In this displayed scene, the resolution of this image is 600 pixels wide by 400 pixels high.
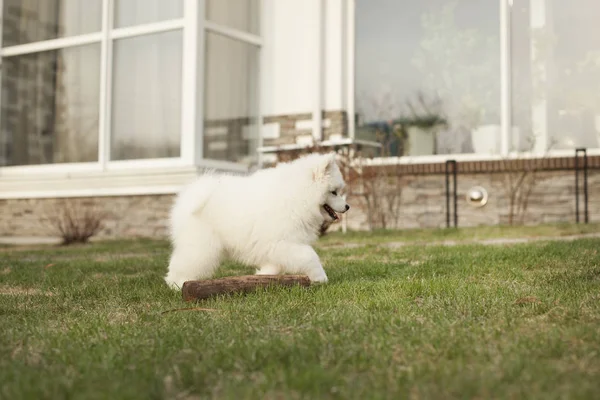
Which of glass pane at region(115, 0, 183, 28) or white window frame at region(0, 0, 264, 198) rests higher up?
glass pane at region(115, 0, 183, 28)

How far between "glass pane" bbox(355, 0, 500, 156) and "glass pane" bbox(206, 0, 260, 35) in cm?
181

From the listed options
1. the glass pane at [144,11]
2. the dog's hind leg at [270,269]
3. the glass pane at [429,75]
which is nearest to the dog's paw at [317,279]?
the dog's hind leg at [270,269]

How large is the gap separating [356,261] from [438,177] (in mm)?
5341

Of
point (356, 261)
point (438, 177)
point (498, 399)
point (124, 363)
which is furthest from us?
point (438, 177)

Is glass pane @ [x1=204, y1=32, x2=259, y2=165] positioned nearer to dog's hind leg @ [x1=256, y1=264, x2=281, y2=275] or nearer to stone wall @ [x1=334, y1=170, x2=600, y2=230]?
stone wall @ [x1=334, y1=170, x2=600, y2=230]

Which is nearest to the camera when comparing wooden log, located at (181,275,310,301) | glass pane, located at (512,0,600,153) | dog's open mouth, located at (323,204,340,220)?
wooden log, located at (181,275,310,301)

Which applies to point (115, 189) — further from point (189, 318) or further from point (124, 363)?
point (124, 363)

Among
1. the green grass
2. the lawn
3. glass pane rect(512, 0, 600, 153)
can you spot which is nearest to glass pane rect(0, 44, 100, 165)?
the green grass

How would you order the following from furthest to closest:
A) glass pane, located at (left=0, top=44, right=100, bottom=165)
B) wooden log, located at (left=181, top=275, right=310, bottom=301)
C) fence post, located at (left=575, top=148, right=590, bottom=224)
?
glass pane, located at (left=0, top=44, right=100, bottom=165) → fence post, located at (left=575, top=148, right=590, bottom=224) → wooden log, located at (left=181, top=275, right=310, bottom=301)

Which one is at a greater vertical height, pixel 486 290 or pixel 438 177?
pixel 438 177

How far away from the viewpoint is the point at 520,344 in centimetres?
273

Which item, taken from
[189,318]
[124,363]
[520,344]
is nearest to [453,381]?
[520,344]

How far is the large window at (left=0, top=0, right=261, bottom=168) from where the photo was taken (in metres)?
11.8

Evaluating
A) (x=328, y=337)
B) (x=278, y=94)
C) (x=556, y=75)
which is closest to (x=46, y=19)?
(x=278, y=94)
